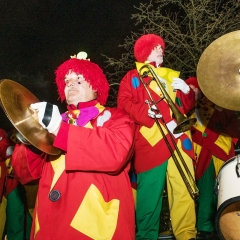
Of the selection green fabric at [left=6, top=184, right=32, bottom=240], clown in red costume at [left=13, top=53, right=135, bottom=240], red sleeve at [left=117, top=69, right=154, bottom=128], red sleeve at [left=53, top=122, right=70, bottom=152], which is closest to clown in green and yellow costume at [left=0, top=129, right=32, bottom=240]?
green fabric at [left=6, top=184, right=32, bottom=240]

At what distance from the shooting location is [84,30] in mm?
16938

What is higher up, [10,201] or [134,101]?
[134,101]

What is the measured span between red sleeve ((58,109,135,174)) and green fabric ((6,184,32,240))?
10.7ft

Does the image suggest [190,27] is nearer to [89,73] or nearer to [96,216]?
[89,73]

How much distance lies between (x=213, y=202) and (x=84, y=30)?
13.9 meters

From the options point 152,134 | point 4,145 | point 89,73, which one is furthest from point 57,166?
point 4,145

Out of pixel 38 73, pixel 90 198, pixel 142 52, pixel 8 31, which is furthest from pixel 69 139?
pixel 38 73

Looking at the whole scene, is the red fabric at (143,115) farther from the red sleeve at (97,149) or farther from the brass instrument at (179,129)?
the red sleeve at (97,149)

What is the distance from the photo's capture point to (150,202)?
367cm

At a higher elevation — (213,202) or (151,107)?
(151,107)

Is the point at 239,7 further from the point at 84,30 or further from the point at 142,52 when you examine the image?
the point at 84,30

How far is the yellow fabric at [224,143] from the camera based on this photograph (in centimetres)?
469

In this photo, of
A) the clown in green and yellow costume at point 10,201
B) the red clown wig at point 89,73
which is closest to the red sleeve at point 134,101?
the red clown wig at point 89,73

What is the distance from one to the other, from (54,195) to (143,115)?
5.70 ft
